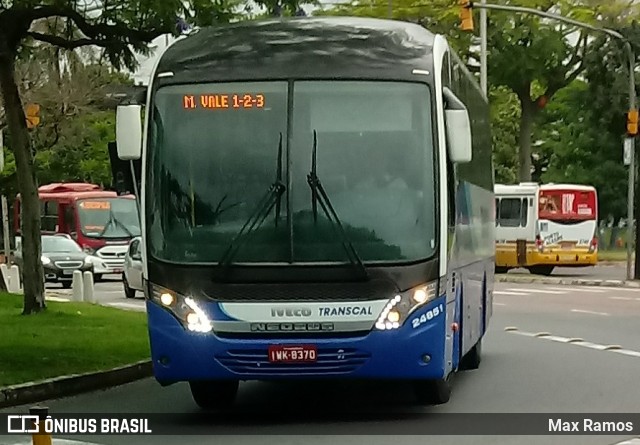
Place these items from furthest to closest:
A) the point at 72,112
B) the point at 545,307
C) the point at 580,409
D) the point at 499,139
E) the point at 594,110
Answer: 1. the point at 499,139
2. the point at 594,110
3. the point at 72,112
4. the point at 545,307
5. the point at 580,409

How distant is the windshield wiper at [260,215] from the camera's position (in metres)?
11.1

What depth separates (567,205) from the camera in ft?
146

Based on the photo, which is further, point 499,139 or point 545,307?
point 499,139

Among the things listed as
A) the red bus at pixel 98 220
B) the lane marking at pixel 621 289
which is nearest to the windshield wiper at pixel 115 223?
the red bus at pixel 98 220

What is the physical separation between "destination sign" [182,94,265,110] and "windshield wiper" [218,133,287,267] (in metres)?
0.60

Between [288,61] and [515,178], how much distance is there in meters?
67.3

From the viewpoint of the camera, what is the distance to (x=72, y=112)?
4562 centimetres

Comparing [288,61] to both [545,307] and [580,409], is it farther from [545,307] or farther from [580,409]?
[545,307]

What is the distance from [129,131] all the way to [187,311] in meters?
1.63

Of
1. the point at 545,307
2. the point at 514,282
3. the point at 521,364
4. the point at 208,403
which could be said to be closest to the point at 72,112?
the point at 514,282

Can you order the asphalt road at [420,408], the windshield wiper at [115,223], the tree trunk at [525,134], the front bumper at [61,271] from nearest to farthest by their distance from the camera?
1. the asphalt road at [420,408]
2. the front bumper at [61,271]
3. the windshield wiper at [115,223]
4. the tree trunk at [525,134]

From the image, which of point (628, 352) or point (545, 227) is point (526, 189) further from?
point (628, 352)

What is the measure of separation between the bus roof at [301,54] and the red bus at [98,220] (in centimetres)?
3541

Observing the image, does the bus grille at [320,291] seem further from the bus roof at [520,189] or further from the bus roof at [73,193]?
the bus roof at [73,193]
